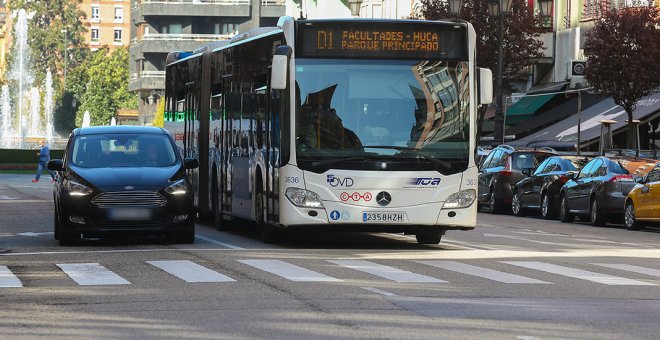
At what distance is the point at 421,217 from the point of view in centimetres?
2067

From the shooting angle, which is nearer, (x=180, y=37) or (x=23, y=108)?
(x=180, y=37)

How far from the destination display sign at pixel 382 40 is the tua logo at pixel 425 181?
159 cm

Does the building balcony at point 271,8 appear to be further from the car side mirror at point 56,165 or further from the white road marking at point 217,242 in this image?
the car side mirror at point 56,165

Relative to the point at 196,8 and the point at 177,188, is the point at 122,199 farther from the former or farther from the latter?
the point at 196,8

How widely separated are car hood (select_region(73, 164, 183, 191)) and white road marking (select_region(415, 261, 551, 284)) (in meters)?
4.61

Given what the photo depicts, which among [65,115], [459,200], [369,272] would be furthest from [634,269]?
[65,115]

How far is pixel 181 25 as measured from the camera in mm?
128125

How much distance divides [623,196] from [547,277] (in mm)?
16130

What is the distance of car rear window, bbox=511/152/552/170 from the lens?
39.4m

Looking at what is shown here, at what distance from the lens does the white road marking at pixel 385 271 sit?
1558 cm

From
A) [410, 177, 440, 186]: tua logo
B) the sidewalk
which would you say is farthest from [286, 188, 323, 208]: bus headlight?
the sidewalk

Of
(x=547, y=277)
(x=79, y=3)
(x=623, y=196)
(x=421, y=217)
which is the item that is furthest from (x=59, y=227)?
(x=79, y=3)

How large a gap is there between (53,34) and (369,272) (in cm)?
16734

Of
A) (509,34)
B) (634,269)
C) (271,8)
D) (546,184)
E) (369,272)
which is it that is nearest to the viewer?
(369,272)
